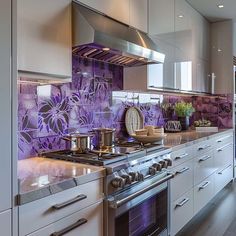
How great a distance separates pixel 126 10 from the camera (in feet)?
8.02

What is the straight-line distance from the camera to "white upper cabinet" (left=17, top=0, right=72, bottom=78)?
5.20ft

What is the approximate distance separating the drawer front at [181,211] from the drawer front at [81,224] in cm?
104

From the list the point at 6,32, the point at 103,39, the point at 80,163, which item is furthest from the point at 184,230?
the point at 6,32

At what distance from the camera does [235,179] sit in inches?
186

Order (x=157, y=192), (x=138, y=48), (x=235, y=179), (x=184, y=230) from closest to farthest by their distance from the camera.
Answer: (x=157, y=192) → (x=138, y=48) → (x=184, y=230) → (x=235, y=179)

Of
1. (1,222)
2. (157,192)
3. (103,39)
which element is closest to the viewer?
(1,222)

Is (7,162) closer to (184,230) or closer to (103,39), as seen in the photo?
(103,39)

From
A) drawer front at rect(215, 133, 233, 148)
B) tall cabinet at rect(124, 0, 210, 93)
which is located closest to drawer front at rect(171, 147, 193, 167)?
tall cabinet at rect(124, 0, 210, 93)

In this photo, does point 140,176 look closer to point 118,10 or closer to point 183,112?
point 118,10

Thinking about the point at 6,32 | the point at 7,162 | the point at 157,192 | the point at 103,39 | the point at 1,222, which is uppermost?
the point at 103,39

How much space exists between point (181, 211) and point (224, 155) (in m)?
1.73

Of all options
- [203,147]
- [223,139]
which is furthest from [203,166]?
[223,139]

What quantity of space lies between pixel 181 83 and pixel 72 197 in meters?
2.48

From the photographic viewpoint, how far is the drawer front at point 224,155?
3.75 metres
